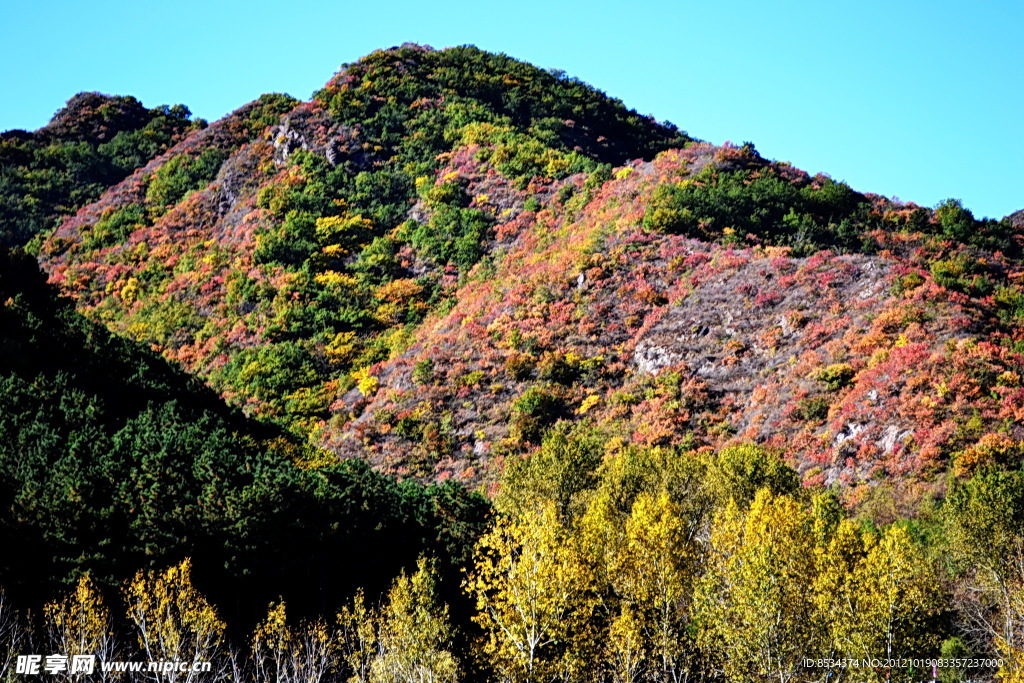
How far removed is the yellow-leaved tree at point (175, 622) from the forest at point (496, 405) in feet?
0.69

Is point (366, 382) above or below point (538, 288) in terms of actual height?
below

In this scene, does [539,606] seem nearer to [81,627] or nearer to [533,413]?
[81,627]

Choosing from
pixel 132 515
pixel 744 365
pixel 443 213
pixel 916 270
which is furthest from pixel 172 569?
pixel 443 213

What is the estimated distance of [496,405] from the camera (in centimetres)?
7100

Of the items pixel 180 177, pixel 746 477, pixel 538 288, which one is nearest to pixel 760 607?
pixel 746 477

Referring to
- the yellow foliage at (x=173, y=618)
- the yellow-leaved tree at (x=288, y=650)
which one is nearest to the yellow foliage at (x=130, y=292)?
the yellow foliage at (x=173, y=618)

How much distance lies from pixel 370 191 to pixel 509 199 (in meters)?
16.3

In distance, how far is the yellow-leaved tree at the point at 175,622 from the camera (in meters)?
32.0

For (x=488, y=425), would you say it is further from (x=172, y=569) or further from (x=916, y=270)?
(x=172, y=569)

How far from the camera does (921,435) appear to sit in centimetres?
5275

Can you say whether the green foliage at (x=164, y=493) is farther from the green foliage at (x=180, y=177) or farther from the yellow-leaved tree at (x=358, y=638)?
the green foliage at (x=180, y=177)

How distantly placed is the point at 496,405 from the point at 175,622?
3838 cm

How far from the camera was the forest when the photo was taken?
109 ft

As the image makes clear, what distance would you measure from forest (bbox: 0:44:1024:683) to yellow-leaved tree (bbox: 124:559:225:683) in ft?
0.69
